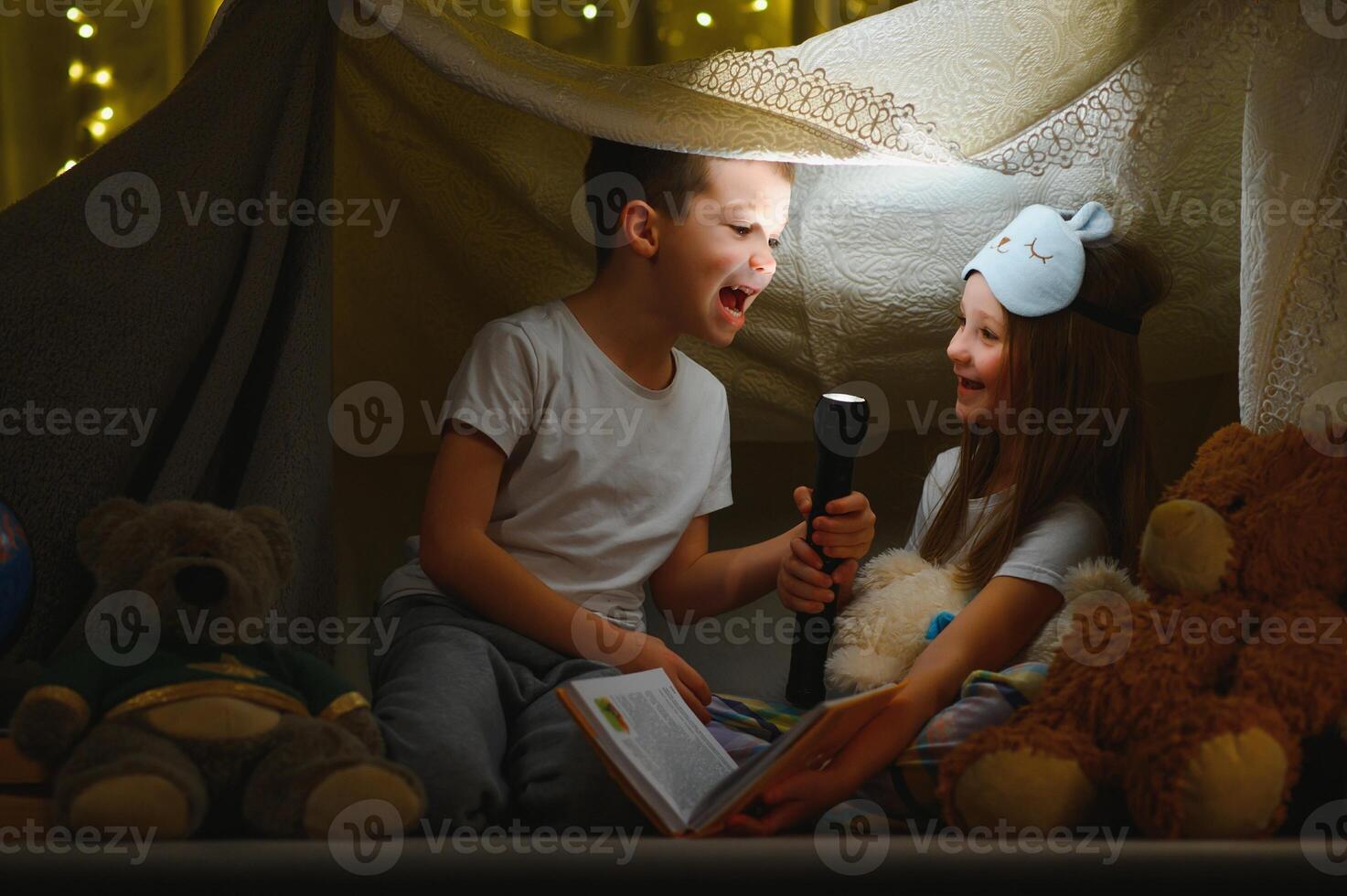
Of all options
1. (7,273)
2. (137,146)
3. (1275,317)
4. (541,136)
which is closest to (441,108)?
(541,136)

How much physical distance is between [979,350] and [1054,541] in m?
0.22

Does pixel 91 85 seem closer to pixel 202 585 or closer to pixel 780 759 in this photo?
pixel 202 585

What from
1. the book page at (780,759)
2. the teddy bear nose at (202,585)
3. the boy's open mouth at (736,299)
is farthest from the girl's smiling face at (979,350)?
the teddy bear nose at (202,585)

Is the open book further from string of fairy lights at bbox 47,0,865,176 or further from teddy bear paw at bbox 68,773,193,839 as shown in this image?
string of fairy lights at bbox 47,0,865,176

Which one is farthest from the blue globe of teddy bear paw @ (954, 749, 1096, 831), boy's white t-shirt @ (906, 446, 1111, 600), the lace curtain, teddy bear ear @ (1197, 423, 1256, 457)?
teddy bear ear @ (1197, 423, 1256, 457)

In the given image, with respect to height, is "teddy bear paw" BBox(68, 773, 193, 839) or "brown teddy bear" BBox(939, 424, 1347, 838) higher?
"brown teddy bear" BBox(939, 424, 1347, 838)

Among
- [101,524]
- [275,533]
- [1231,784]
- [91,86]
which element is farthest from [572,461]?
[91,86]

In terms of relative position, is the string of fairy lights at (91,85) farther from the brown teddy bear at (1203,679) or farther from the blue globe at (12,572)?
the brown teddy bear at (1203,679)

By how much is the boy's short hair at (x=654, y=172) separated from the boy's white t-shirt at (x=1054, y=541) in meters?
0.45

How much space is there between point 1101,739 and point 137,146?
99 centimetres

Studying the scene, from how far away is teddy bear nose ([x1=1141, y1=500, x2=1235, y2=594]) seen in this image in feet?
3.01

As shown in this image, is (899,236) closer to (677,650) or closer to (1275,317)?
(1275,317)

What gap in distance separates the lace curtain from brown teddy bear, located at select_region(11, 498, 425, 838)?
1.66ft

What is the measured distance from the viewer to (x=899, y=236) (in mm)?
1369
